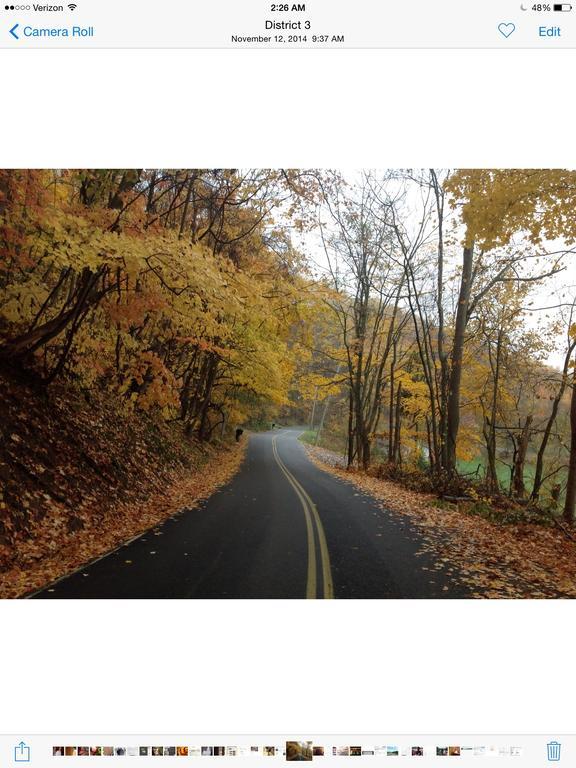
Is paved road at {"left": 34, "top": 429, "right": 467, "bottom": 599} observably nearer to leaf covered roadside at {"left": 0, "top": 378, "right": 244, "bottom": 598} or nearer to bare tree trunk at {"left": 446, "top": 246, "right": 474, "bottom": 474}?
leaf covered roadside at {"left": 0, "top": 378, "right": 244, "bottom": 598}

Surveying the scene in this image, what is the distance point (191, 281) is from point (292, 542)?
4.63 m

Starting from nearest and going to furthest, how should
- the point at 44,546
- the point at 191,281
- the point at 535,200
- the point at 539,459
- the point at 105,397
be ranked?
the point at 44,546 → the point at 535,200 → the point at 191,281 → the point at 105,397 → the point at 539,459

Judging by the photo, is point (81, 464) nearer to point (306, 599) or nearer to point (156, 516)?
point (156, 516)

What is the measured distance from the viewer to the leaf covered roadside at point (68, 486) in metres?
5.50

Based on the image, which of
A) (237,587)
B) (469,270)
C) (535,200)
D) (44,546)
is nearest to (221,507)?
(44,546)

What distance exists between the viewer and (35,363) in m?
9.03

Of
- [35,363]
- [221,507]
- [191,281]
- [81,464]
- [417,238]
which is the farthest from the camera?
[417,238]

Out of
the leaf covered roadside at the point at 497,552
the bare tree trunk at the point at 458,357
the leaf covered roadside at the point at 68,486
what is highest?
the bare tree trunk at the point at 458,357
